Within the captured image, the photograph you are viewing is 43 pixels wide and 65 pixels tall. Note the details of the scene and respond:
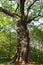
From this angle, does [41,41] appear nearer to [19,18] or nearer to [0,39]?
[0,39]

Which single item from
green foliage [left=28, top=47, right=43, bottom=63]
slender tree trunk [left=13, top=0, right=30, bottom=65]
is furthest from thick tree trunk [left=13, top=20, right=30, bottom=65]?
green foliage [left=28, top=47, right=43, bottom=63]

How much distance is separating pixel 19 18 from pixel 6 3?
4921mm

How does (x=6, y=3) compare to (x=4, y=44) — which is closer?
(x=6, y=3)

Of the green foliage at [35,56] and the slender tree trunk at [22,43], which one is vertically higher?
the slender tree trunk at [22,43]

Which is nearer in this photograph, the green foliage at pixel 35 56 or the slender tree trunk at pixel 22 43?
the slender tree trunk at pixel 22 43

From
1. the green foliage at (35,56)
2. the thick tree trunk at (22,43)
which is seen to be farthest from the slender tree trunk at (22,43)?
the green foliage at (35,56)

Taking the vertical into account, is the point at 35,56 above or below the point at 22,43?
below

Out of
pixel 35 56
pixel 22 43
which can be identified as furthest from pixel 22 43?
pixel 35 56

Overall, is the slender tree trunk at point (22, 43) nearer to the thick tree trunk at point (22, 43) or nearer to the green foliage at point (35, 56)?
the thick tree trunk at point (22, 43)

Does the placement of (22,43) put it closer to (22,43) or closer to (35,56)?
(22,43)

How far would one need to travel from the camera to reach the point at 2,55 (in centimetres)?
3725

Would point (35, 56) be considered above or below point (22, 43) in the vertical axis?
below

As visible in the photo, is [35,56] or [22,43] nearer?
[22,43]


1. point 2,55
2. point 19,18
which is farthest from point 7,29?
point 19,18
